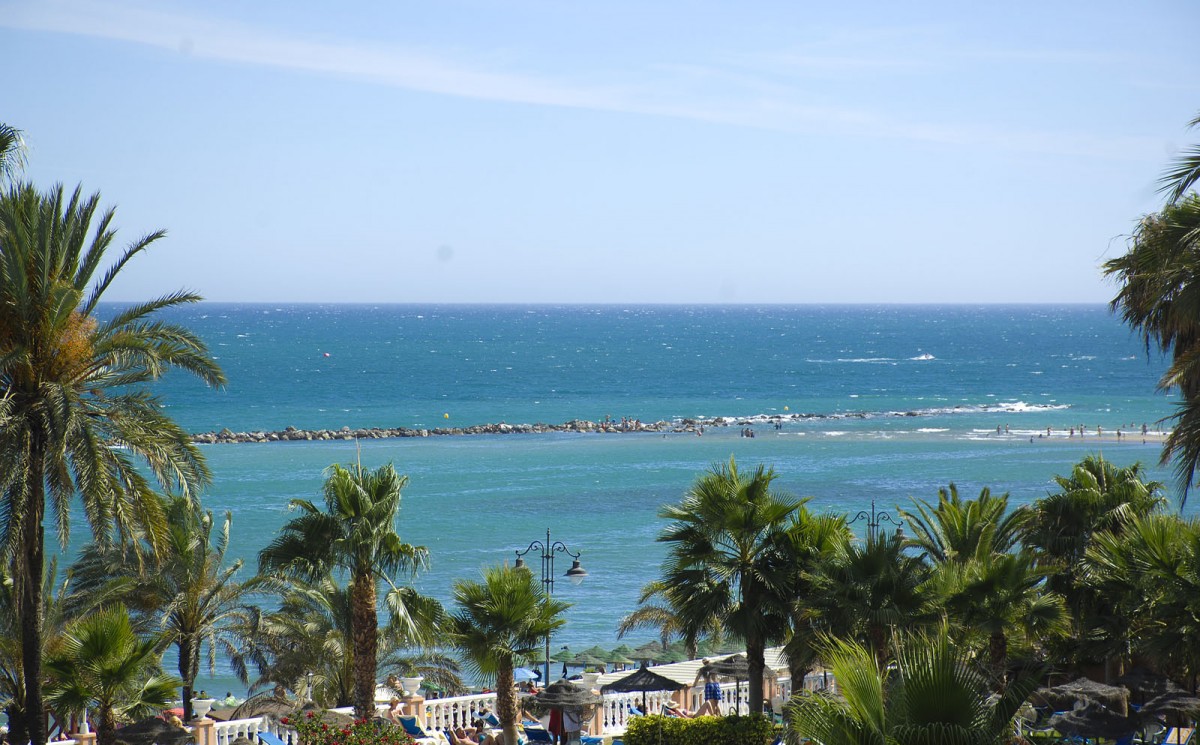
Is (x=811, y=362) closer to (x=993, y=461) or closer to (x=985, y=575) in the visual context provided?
(x=993, y=461)

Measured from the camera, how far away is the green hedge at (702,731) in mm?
16438

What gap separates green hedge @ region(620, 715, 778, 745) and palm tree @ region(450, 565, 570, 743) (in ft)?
6.32

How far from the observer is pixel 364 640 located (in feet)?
59.9

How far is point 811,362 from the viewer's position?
165 m

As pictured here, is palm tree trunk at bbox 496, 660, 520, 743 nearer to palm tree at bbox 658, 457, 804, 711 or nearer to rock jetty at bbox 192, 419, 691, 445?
palm tree at bbox 658, 457, 804, 711

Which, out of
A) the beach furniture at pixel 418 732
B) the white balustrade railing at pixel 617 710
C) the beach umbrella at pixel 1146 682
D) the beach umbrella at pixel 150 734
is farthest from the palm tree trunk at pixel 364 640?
the beach umbrella at pixel 1146 682

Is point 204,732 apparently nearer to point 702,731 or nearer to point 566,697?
point 566,697

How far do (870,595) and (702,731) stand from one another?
3101 millimetres

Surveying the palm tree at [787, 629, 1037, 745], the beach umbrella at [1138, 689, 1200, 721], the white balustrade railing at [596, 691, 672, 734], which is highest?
the palm tree at [787, 629, 1037, 745]

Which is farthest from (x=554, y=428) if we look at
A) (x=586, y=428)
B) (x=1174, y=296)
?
(x=1174, y=296)

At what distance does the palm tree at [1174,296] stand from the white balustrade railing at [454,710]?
12.5 meters

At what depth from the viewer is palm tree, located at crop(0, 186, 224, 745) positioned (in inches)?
479

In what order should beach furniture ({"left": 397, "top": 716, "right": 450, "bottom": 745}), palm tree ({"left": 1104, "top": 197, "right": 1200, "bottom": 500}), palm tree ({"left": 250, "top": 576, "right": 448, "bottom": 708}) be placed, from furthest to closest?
palm tree ({"left": 250, "top": 576, "right": 448, "bottom": 708}) → beach furniture ({"left": 397, "top": 716, "right": 450, "bottom": 745}) → palm tree ({"left": 1104, "top": 197, "right": 1200, "bottom": 500})

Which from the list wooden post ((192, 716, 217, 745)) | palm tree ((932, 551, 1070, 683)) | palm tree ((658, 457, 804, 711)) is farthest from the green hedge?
wooden post ((192, 716, 217, 745))
